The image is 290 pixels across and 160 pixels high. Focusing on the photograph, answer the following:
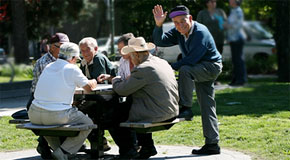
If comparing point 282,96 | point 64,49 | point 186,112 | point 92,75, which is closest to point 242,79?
point 186,112

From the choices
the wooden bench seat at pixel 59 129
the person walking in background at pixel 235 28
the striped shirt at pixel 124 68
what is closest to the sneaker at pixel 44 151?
the wooden bench seat at pixel 59 129

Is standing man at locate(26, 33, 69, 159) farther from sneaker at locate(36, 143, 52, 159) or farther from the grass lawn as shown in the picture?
the grass lawn

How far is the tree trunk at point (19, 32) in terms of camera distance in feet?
64.6

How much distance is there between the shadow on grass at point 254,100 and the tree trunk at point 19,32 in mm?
→ 9086

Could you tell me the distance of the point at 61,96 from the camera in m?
6.18

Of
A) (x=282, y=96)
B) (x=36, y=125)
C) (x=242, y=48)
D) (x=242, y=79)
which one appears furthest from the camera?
(x=282, y=96)

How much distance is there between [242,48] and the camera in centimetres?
436

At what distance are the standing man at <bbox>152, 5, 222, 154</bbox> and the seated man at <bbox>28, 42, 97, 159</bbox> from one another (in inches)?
44.4

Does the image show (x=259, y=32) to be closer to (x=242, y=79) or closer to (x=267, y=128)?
(x=242, y=79)

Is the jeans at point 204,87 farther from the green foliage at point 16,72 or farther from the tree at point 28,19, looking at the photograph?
the tree at point 28,19

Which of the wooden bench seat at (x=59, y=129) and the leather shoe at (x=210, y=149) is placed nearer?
the wooden bench seat at (x=59, y=129)

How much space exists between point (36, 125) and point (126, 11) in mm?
10622

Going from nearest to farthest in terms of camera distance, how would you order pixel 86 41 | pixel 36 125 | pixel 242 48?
pixel 242 48 < pixel 36 125 < pixel 86 41

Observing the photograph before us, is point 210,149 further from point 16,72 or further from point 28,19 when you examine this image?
point 28,19
